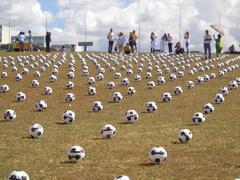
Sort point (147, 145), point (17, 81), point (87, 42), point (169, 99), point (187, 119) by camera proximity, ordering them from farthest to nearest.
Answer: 1. point (87, 42)
2. point (17, 81)
3. point (169, 99)
4. point (187, 119)
5. point (147, 145)

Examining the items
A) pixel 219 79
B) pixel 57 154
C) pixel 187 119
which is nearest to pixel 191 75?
pixel 219 79

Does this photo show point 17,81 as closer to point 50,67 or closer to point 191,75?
point 50,67

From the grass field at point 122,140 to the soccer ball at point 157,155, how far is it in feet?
0.46

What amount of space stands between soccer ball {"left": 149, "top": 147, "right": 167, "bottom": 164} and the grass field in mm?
140

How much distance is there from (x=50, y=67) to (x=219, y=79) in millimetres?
13457

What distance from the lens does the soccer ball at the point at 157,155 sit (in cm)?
1173

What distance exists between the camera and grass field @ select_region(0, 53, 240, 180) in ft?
37.8

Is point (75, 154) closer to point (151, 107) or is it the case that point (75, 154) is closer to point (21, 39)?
point (151, 107)

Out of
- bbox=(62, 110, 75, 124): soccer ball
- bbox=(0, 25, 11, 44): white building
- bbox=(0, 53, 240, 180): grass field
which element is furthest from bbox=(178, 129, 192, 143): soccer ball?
bbox=(0, 25, 11, 44): white building

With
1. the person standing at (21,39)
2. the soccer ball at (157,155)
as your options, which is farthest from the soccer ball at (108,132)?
the person standing at (21,39)

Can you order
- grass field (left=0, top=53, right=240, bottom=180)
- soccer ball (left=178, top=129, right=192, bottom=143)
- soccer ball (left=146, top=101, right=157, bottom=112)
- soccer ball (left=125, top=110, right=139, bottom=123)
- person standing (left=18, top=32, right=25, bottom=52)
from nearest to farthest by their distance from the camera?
grass field (left=0, top=53, right=240, bottom=180) < soccer ball (left=178, top=129, right=192, bottom=143) < soccer ball (left=125, top=110, right=139, bottom=123) < soccer ball (left=146, top=101, right=157, bottom=112) < person standing (left=18, top=32, right=25, bottom=52)

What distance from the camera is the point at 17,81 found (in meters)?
31.1

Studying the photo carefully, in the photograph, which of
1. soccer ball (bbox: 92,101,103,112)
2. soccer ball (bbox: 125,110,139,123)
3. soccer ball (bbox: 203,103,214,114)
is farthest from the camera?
soccer ball (bbox: 92,101,103,112)

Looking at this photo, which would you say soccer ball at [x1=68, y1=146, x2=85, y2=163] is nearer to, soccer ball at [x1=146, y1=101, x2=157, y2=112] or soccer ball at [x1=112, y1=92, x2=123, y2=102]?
soccer ball at [x1=146, y1=101, x2=157, y2=112]
